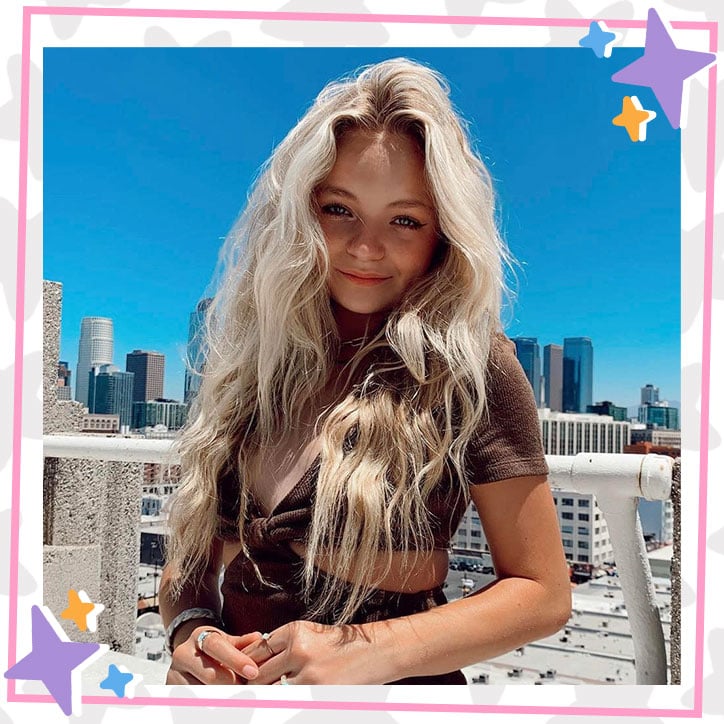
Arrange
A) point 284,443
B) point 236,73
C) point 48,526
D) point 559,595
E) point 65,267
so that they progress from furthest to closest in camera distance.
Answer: point 48,526 → point 65,267 → point 236,73 → point 284,443 → point 559,595

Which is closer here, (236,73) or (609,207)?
(236,73)

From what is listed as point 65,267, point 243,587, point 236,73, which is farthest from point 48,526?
point 236,73

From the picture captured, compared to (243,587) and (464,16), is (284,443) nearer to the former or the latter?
(243,587)

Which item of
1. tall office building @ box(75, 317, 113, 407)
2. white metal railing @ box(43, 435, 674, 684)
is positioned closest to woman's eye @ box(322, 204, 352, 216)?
white metal railing @ box(43, 435, 674, 684)

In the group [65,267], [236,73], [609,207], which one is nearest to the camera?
[236,73]

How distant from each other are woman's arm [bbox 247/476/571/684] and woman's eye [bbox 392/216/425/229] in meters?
0.33

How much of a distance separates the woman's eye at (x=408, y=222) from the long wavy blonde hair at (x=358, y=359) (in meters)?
0.03

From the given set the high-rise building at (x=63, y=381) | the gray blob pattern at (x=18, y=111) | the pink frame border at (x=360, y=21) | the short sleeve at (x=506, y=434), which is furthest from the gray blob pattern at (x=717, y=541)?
the high-rise building at (x=63, y=381)

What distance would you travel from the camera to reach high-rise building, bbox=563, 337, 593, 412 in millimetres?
2404

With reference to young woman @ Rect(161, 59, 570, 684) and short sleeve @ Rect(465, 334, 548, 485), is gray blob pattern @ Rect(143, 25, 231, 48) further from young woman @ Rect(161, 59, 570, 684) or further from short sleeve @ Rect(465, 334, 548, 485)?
short sleeve @ Rect(465, 334, 548, 485)

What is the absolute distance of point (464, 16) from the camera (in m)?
0.86

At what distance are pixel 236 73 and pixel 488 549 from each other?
3.54ft

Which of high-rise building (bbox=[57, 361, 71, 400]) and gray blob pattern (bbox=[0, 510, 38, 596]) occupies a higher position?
A: high-rise building (bbox=[57, 361, 71, 400])

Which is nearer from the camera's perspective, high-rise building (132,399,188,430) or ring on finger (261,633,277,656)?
ring on finger (261,633,277,656)
